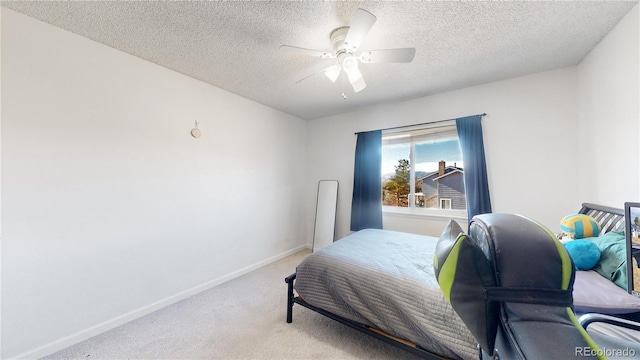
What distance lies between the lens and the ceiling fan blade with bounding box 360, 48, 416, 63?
5.25 feet

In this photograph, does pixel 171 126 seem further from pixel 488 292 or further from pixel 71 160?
pixel 488 292

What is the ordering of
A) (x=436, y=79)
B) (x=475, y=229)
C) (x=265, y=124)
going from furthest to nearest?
(x=265, y=124) → (x=436, y=79) → (x=475, y=229)

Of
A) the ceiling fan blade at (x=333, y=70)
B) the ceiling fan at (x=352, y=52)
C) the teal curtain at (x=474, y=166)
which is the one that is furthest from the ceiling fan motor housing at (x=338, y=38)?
the teal curtain at (x=474, y=166)

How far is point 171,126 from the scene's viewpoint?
2352 millimetres

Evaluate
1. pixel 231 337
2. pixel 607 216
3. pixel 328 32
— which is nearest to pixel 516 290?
pixel 328 32

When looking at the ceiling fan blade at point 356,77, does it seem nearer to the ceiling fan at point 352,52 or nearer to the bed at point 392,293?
the ceiling fan at point 352,52

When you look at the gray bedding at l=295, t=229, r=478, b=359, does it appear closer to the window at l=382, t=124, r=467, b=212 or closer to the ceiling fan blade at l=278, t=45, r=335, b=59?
the window at l=382, t=124, r=467, b=212

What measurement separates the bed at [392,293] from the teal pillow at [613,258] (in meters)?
0.07

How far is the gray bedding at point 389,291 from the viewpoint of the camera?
130 centimetres

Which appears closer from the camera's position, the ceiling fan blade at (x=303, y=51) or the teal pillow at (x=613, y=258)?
the teal pillow at (x=613, y=258)

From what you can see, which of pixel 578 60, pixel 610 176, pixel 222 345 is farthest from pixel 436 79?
pixel 222 345

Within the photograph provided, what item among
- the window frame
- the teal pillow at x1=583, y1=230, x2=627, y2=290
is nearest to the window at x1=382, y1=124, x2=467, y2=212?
the window frame

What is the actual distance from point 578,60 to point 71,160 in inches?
177

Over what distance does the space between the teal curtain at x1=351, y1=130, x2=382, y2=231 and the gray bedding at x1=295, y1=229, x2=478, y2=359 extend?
113 centimetres
